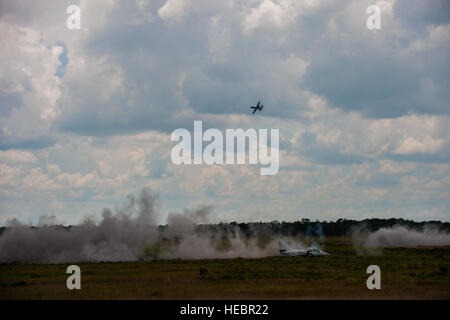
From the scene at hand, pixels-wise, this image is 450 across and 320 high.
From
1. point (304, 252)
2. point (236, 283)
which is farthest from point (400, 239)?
point (236, 283)

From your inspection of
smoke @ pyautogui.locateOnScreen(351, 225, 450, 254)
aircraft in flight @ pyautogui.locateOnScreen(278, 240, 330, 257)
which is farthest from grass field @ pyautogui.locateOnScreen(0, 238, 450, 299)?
smoke @ pyautogui.locateOnScreen(351, 225, 450, 254)

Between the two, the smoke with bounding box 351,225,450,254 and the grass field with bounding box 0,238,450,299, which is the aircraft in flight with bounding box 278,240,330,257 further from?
the smoke with bounding box 351,225,450,254

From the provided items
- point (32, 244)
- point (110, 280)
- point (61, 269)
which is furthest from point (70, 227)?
point (110, 280)

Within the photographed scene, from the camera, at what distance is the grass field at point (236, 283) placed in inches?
1842

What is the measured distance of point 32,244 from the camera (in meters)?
100

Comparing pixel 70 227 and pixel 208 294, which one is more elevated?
pixel 70 227

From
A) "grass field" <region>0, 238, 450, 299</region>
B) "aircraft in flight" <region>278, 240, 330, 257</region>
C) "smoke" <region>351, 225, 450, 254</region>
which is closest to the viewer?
"grass field" <region>0, 238, 450, 299</region>

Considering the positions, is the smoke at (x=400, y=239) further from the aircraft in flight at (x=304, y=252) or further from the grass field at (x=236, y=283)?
the grass field at (x=236, y=283)

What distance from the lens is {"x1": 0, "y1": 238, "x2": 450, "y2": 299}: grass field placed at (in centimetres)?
4678

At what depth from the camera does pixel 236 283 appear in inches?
2156

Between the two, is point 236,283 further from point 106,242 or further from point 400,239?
point 400,239
